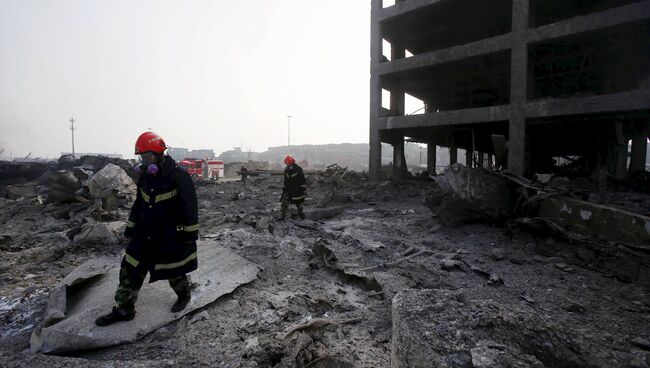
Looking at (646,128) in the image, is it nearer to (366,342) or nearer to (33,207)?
(366,342)

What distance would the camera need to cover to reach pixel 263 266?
14.1ft

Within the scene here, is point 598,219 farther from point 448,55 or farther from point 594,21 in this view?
point 448,55

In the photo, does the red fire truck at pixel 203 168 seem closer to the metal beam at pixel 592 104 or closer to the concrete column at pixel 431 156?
the concrete column at pixel 431 156

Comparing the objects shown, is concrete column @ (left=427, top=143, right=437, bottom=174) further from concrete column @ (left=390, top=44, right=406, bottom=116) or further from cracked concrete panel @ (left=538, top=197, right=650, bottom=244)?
cracked concrete panel @ (left=538, top=197, right=650, bottom=244)

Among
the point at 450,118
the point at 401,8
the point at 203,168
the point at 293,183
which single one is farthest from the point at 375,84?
the point at 203,168

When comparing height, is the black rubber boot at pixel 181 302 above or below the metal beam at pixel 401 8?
below

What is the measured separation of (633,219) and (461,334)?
4.09 metres

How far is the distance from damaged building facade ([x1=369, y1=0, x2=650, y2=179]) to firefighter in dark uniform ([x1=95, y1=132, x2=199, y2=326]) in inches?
302

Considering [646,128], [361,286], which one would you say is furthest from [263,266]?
[646,128]

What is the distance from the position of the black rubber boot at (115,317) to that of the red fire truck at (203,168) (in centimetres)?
1896

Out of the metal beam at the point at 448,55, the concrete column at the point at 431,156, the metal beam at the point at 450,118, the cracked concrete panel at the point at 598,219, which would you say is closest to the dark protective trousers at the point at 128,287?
the cracked concrete panel at the point at 598,219

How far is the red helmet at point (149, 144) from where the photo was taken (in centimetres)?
281

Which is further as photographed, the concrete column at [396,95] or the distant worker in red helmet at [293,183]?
the concrete column at [396,95]

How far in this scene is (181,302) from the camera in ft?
9.86
